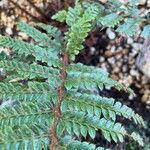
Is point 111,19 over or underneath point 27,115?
over

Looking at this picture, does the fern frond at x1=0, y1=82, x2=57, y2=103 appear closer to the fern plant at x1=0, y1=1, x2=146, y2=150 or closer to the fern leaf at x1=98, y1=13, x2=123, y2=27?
the fern plant at x1=0, y1=1, x2=146, y2=150

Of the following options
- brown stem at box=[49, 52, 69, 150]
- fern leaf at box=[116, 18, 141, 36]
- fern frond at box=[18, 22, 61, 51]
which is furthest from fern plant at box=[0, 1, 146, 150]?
fern leaf at box=[116, 18, 141, 36]

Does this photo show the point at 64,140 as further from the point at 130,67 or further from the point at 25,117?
the point at 130,67

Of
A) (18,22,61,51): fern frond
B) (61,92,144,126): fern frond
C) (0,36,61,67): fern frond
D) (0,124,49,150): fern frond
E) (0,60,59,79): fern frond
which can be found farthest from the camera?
(18,22,61,51): fern frond

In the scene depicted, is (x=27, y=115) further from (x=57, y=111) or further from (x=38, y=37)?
(x=38, y=37)

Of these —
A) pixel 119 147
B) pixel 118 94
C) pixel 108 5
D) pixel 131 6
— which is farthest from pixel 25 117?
pixel 118 94

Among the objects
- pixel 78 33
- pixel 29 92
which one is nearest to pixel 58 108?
pixel 29 92

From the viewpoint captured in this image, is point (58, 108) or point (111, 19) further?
point (111, 19)
